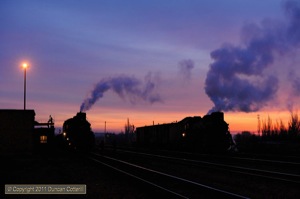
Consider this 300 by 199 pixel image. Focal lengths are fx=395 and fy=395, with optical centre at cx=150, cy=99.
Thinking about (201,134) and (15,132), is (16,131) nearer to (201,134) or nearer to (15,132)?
(15,132)

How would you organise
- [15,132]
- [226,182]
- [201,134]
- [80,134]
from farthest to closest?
[80,134] < [201,134] < [15,132] < [226,182]

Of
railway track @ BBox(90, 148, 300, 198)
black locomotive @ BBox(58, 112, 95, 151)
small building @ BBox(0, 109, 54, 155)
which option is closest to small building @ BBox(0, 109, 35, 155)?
small building @ BBox(0, 109, 54, 155)

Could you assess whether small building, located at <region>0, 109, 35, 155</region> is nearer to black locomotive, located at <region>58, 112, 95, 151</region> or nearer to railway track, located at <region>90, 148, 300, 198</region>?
black locomotive, located at <region>58, 112, 95, 151</region>

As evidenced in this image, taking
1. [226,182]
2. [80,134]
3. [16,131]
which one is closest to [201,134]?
[80,134]

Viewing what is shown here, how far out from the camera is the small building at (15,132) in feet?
114

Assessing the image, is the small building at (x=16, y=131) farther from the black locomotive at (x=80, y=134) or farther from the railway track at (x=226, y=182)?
the railway track at (x=226, y=182)

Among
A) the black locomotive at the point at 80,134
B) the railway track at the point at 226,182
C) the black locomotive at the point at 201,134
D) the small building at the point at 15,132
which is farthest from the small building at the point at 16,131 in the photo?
the railway track at the point at 226,182

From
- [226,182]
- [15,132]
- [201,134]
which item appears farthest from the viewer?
[201,134]

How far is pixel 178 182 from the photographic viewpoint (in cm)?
1578

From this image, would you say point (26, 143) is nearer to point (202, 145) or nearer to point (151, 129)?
point (202, 145)

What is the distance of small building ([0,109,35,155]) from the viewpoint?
34781mm

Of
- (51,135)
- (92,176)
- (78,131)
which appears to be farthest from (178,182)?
(51,135)

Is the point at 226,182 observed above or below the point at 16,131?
below

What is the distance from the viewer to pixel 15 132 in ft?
115
